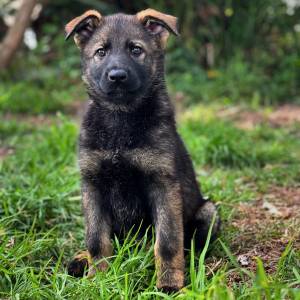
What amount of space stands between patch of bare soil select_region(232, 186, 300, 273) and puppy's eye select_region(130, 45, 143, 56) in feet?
4.90

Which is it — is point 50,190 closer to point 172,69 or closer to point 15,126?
point 15,126

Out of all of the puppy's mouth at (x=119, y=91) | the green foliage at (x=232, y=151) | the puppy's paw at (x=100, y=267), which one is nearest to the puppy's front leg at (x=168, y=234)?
the puppy's paw at (x=100, y=267)

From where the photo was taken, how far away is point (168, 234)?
127 inches

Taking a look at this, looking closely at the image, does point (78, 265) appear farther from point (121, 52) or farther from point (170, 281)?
point (121, 52)

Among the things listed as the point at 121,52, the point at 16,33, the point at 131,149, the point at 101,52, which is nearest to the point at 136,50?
the point at 121,52

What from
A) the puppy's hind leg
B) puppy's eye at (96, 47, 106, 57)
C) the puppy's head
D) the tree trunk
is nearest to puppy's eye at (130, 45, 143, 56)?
the puppy's head

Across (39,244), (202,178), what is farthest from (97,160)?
(202,178)

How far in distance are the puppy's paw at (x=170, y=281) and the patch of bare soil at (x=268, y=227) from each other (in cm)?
48

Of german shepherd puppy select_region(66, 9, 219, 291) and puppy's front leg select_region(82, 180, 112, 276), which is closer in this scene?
→ german shepherd puppy select_region(66, 9, 219, 291)

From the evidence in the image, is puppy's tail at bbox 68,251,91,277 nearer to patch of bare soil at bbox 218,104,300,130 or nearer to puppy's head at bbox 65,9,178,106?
puppy's head at bbox 65,9,178,106

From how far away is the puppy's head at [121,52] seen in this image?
3.41 metres

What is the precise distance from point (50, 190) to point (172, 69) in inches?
283

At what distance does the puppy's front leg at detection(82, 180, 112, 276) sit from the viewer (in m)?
3.41

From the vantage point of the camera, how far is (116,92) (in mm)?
3451
